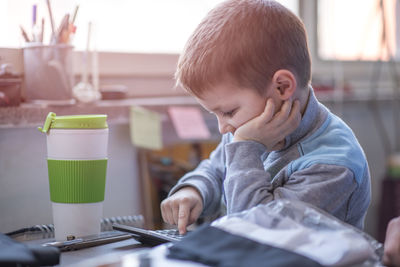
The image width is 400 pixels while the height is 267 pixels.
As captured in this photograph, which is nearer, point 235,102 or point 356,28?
point 235,102

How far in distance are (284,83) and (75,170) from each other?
0.34m

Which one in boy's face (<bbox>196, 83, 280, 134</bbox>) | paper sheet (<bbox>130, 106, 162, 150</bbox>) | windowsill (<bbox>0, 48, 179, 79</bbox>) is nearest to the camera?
boy's face (<bbox>196, 83, 280, 134</bbox>)

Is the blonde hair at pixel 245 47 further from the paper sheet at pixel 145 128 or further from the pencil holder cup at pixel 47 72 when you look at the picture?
the paper sheet at pixel 145 128

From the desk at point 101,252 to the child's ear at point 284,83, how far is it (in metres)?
0.30

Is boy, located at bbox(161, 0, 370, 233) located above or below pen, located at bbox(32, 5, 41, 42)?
below

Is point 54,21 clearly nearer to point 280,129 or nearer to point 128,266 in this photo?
point 280,129

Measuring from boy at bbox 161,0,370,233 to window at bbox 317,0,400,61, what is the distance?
54.6 inches

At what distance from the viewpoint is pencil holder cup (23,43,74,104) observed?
1.09 m

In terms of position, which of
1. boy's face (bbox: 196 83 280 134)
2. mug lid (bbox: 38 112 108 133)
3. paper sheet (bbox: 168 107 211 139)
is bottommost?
paper sheet (bbox: 168 107 211 139)

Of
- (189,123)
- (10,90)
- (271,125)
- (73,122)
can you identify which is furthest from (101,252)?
(189,123)

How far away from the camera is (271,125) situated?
795 mm

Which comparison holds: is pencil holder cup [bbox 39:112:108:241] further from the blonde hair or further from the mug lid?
the blonde hair

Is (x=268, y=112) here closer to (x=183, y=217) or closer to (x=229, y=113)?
(x=229, y=113)

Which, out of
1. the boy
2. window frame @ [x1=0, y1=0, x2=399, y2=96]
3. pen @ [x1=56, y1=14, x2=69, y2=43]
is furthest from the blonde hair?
window frame @ [x1=0, y1=0, x2=399, y2=96]
